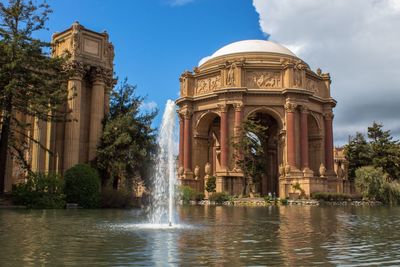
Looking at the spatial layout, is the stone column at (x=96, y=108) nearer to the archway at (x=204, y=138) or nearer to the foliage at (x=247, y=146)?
the foliage at (x=247, y=146)

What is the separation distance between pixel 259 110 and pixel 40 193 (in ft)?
127

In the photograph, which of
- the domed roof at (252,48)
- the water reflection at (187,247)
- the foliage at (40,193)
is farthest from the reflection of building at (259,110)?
the water reflection at (187,247)

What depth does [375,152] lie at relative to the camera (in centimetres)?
6381

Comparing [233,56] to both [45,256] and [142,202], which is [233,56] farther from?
[45,256]

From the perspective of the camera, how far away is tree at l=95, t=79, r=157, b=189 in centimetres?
2670

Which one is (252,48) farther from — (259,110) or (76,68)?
(76,68)

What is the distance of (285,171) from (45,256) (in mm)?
47478

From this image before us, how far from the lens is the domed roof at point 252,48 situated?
60281 millimetres

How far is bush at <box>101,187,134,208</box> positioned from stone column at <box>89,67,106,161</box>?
2981 millimetres

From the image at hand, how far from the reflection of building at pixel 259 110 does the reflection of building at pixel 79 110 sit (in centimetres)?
2458

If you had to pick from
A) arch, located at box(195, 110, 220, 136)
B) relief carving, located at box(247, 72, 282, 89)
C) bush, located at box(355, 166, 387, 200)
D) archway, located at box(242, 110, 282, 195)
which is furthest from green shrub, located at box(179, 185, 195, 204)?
archway, located at box(242, 110, 282, 195)

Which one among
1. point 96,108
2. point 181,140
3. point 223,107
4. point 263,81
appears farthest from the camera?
point 181,140

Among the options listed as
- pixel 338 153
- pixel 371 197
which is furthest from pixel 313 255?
pixel 338 153

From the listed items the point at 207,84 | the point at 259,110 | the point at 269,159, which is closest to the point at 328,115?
the point at 259,110
